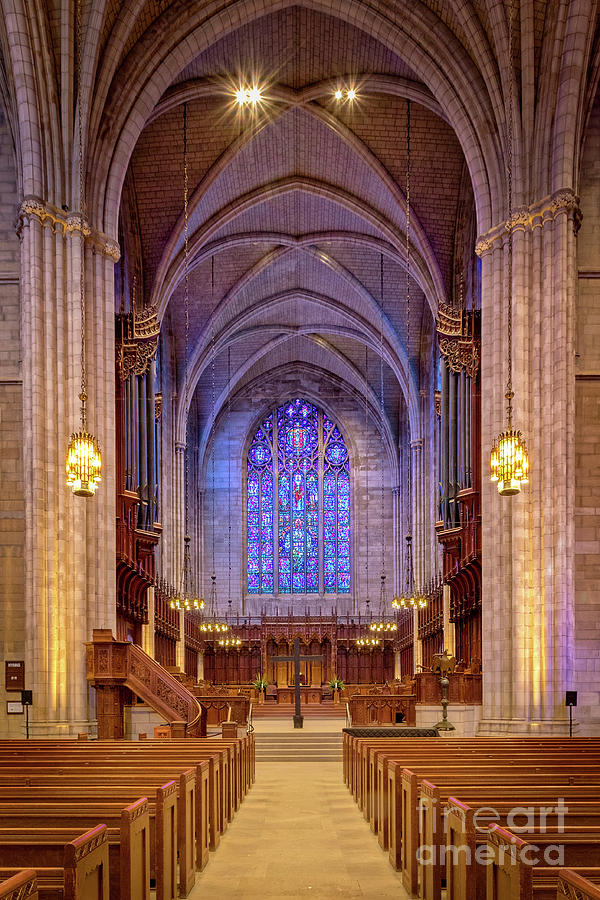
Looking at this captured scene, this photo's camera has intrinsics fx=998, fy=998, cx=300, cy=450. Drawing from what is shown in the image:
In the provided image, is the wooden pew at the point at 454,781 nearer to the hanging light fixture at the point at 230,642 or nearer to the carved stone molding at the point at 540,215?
the carved stone molding at the point at 540,215

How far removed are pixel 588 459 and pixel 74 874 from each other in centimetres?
1485

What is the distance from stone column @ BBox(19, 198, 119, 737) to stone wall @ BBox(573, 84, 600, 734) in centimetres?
858

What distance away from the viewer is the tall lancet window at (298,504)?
146ft

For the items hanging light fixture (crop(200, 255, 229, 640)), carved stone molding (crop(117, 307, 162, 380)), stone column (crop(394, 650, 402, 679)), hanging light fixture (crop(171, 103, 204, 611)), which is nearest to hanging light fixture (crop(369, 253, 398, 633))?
stone column (crop(394, 650, 402, 679))

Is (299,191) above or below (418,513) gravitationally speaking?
above

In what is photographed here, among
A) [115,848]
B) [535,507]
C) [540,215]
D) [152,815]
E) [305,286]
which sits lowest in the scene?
[152,815]

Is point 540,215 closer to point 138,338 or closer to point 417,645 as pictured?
point 138,338

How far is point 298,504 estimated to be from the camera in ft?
147

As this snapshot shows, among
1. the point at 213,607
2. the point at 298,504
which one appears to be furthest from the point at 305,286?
the point at 213,607

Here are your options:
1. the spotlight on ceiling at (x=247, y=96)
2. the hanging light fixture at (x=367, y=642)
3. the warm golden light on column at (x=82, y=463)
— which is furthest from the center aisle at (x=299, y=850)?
the hanging light fixture at (x=367, y=642)

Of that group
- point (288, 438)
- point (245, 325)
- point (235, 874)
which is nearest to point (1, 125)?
point (235, 874)

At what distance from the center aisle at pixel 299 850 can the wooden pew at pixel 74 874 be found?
2.75 m

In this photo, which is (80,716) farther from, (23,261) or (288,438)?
(288,438)

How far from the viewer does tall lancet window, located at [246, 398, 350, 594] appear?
44.5m
